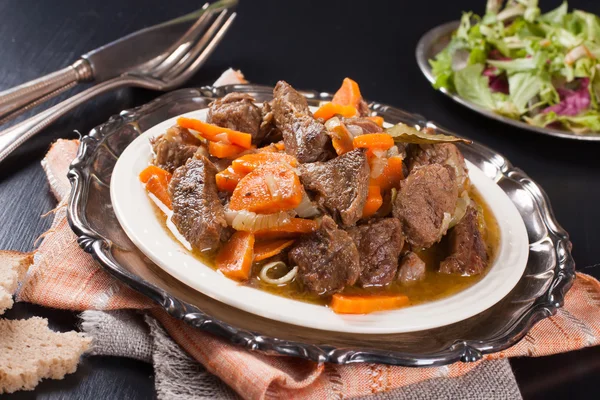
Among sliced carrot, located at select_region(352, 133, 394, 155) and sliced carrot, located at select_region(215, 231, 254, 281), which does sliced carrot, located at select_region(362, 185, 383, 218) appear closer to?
sliced carrot, located at select_region(352, 133, 394, 155)

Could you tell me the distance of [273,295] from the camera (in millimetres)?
3105

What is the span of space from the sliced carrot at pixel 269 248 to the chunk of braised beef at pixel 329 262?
4.9 inches

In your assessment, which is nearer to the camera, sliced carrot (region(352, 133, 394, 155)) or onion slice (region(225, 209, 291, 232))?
onion slice (region(225, 209, 291, 232))

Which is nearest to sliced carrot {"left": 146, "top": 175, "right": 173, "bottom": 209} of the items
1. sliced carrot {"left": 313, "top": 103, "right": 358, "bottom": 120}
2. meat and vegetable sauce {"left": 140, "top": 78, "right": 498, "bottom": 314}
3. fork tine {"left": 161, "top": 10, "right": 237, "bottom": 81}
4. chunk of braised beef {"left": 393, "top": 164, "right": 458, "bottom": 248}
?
meat and vegetable sauce {"left": 140, "top": 78, "right": 498, "bottom": 314}

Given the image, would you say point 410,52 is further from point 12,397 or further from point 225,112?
point 12,397

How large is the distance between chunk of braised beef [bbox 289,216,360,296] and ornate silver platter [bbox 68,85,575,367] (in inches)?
10.5

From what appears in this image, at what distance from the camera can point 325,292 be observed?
3203 millimetres

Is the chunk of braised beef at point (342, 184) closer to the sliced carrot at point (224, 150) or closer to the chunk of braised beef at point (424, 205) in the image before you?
the chunk of braised beef at point (424, 205)

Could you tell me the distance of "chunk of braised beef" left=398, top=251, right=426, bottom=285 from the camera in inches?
136

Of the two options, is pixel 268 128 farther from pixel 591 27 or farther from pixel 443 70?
pixel 591 27

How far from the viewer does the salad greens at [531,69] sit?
18.6 feet

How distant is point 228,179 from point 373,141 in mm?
778

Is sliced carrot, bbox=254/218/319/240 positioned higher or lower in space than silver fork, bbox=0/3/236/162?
lower

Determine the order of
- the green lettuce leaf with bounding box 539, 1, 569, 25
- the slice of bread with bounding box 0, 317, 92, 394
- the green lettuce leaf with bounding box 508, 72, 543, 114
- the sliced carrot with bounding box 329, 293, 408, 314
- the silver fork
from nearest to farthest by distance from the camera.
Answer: the slice of bread with bounding box 0, 317, 92, 394 < the sliced carrot with bounding box 329, 293, 408, 314 < the silver fork < the green lettuce leaf with bounding box 508, 72, 543, 114 < the green lettuce leaf with bounding box 539, 1, 569, 25
